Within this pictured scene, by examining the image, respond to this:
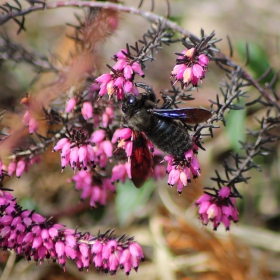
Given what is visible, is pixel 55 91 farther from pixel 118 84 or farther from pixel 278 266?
pixel 278 266

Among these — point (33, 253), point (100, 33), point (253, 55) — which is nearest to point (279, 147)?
point (253, 55)

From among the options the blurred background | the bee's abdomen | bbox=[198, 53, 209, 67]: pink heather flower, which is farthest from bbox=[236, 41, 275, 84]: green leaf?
bbox=[198, 53, 209, 67]: pink heather flower

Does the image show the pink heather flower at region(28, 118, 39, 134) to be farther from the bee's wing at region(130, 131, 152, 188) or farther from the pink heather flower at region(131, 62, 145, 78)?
the pink heather flower at region(131, 62, 145, 78)

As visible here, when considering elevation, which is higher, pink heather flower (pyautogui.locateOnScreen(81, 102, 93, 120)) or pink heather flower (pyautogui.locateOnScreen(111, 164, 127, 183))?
pink heather flower (pyautogui.locateOnScreen(81, 102, 93, 120))

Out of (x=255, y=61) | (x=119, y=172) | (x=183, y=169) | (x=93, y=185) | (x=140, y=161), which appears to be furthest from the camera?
(x=255, y=61)

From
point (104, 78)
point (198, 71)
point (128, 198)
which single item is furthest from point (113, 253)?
point (128, 198)

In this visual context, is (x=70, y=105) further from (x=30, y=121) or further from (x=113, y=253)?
(x=113, y=253)
